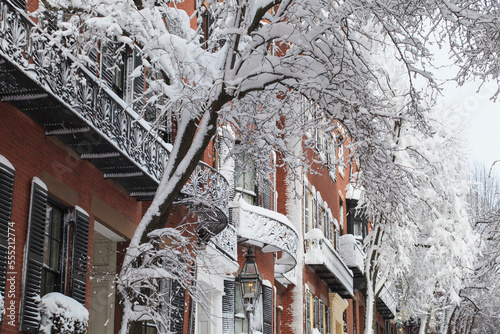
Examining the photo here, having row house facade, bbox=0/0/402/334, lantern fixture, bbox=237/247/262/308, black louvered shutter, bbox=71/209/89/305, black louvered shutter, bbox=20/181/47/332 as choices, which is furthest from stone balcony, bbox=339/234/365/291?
black louvered shutter, bbox=20/181/47/332

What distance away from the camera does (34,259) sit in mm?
10703

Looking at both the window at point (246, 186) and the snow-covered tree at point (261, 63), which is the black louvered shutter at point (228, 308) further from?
the snow-covered tree at point (261, 63)

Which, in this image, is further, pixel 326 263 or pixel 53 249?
pixel 326 263

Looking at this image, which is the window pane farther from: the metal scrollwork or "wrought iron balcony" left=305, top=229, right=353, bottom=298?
"wrought iron balcony" left=305, top=229, right=353, bottom=298

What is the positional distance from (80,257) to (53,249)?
0.57m

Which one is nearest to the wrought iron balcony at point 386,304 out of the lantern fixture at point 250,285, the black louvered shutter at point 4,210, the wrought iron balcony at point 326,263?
the wrought iron balcony at point 326,263

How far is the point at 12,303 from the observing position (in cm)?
1009

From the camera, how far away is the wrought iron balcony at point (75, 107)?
938 cm

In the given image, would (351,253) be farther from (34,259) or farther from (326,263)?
(34,259)

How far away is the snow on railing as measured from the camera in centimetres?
3438

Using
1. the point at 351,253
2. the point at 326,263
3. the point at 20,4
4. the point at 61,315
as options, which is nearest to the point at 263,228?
the point at 326,263

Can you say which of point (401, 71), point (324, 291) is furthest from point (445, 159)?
point (324, 291)

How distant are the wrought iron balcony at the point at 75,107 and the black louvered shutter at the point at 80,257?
1016mm

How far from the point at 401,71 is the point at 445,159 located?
5664 mm
